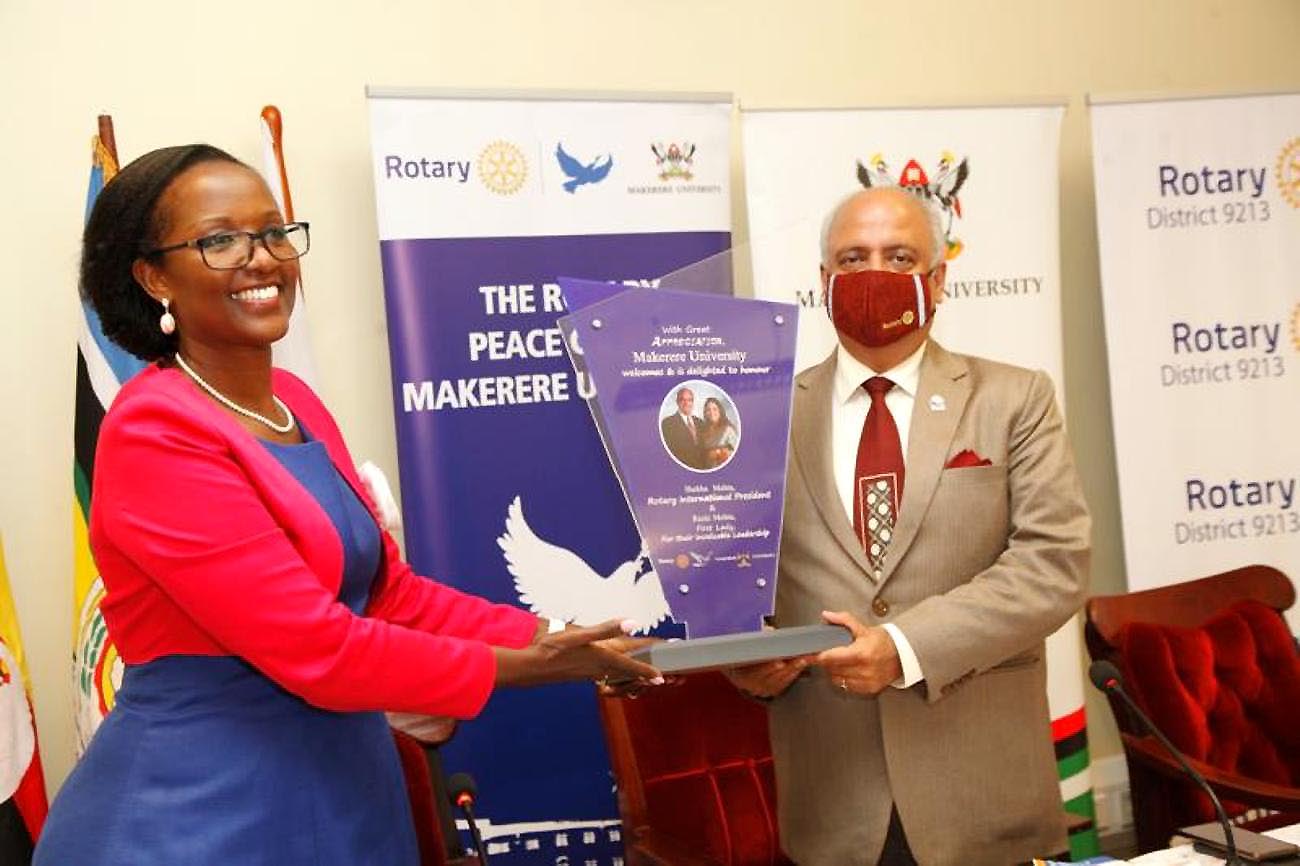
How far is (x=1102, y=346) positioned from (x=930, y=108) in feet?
4.31

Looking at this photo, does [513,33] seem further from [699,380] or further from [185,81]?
[699,380]

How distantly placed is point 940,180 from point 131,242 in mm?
2751

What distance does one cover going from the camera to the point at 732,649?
6.25 ft

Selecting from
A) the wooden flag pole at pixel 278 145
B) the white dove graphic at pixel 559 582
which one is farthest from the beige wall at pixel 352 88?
the white dove graphic at pixel 559 582

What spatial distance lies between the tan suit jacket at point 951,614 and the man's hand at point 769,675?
0.06 m

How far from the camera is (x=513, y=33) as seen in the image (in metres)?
3.91

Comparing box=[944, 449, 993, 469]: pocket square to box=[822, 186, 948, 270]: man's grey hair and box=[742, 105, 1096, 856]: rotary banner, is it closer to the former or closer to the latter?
box=[822, 186, 948, 270]: man's grey hair

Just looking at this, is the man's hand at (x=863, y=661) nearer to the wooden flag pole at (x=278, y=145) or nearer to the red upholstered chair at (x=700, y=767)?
the red upholstered chair at (x=700, y=767)

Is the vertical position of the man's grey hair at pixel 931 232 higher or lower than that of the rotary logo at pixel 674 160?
lower

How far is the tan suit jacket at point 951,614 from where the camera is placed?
206cm

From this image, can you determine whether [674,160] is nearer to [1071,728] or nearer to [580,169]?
[580,169]

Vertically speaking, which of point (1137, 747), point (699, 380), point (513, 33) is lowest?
point (1137, 747)

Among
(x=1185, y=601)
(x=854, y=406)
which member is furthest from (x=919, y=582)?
(x=1185, y=601)

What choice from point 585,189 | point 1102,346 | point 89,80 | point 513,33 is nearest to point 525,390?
point 585,189
